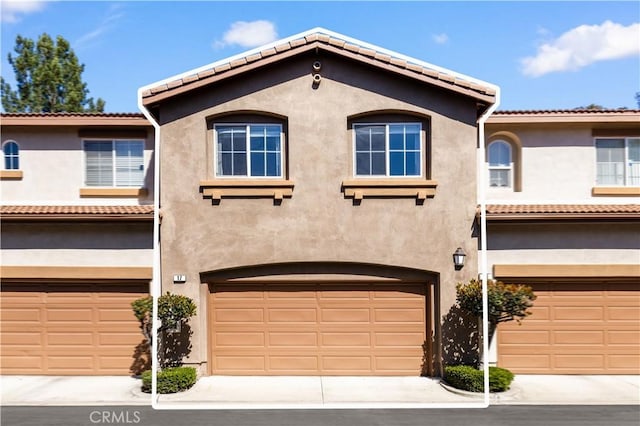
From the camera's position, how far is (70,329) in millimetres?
12617

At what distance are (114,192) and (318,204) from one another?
5939 millimetres

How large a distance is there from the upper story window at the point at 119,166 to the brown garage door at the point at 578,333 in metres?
10.8

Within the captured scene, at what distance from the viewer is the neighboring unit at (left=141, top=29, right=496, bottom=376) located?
12.2 m

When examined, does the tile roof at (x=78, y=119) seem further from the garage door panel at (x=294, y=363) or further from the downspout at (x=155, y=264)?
the garage door panel at (x=294, y=363)

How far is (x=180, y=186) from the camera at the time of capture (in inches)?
482

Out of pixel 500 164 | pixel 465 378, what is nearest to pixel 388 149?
pixel 500 164

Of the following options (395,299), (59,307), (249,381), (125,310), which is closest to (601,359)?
(395,299)

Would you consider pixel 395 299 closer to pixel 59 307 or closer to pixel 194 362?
pixel 194 362

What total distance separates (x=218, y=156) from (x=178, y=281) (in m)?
3.26

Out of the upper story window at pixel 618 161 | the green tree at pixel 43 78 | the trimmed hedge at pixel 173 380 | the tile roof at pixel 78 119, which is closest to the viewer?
the trimmed hedge at pixel 173 380

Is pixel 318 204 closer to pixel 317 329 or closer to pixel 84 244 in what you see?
pixel 317 329

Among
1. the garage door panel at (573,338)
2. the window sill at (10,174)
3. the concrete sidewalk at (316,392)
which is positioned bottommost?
the concrete sidewalk at (316,392)

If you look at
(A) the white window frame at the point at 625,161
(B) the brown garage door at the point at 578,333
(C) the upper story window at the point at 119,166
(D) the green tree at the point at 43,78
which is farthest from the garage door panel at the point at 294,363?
(D) the green tree at the point at 43,78

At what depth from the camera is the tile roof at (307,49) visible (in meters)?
12.0
